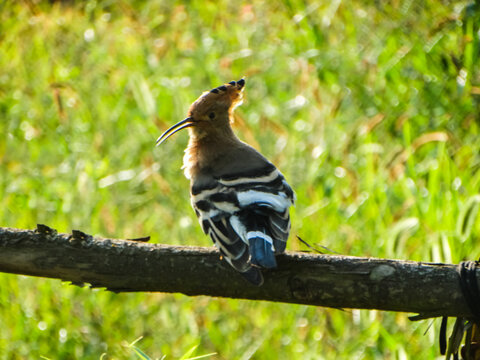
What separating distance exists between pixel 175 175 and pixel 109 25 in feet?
5.96

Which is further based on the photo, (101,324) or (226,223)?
(101,324)

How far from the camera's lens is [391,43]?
12.5 ft

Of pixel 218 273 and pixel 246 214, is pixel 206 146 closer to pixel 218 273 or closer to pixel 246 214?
pixel 246 214

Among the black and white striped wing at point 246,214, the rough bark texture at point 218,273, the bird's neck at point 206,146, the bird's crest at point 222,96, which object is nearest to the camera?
the rough bark texture at point 218,273

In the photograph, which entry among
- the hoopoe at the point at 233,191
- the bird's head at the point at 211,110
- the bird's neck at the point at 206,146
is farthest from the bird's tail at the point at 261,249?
the bird's head at the point at 211,110

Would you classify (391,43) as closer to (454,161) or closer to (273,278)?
(454,161)

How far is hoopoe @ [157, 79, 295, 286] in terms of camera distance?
1.84 metres

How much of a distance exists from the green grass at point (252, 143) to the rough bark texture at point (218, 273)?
673 millimetres

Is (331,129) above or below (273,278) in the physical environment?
above

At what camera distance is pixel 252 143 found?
346 cm

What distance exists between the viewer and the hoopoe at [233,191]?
1.84m

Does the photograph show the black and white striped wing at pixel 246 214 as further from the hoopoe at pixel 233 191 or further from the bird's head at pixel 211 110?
the bird's head at pixel 211 110

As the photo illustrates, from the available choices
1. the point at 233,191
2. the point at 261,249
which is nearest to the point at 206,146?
the point at 233,191

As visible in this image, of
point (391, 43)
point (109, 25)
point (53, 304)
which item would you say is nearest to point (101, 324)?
point (53, 304)
